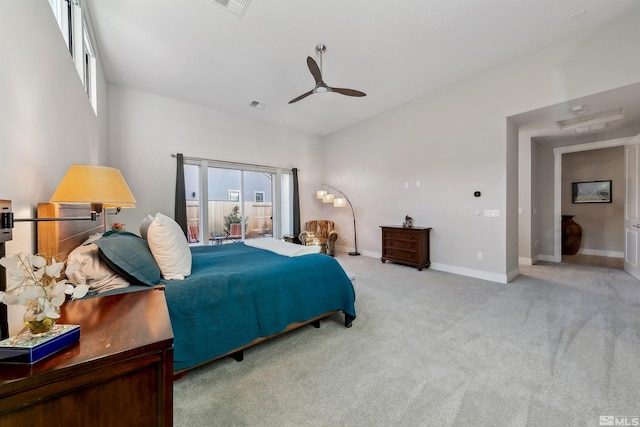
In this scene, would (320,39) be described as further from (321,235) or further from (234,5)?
(321,235)

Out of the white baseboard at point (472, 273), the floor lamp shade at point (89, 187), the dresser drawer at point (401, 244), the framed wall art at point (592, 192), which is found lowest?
the white baseboard at point (472, 273)

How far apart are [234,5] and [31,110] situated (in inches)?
86.3

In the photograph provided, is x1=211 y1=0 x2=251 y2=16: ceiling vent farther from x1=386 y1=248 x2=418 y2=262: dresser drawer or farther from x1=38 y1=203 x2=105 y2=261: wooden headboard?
x1=386 y1=248 x2=418 y2=262: dresser drawer

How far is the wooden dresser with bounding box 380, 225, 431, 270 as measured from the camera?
4.68 m

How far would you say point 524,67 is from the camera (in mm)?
3645

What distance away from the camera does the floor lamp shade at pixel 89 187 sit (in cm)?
140

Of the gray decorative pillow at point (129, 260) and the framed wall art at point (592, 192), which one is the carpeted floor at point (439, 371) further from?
the framed wall art at point (592, 192)

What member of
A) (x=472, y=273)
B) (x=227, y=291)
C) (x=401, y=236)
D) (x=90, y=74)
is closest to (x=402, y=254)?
(x=401, y=236)

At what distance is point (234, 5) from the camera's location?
104 inches

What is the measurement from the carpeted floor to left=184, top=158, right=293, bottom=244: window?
143 inches

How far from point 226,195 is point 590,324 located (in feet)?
19.4

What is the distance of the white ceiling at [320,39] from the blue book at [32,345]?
316 centimetres

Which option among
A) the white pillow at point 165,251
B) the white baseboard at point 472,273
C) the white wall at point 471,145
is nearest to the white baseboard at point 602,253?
the white wall at point 471,145

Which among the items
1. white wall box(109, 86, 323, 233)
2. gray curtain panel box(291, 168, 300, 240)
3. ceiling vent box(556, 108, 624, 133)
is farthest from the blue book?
ceiling vent box(556, 108, 624, 133)
